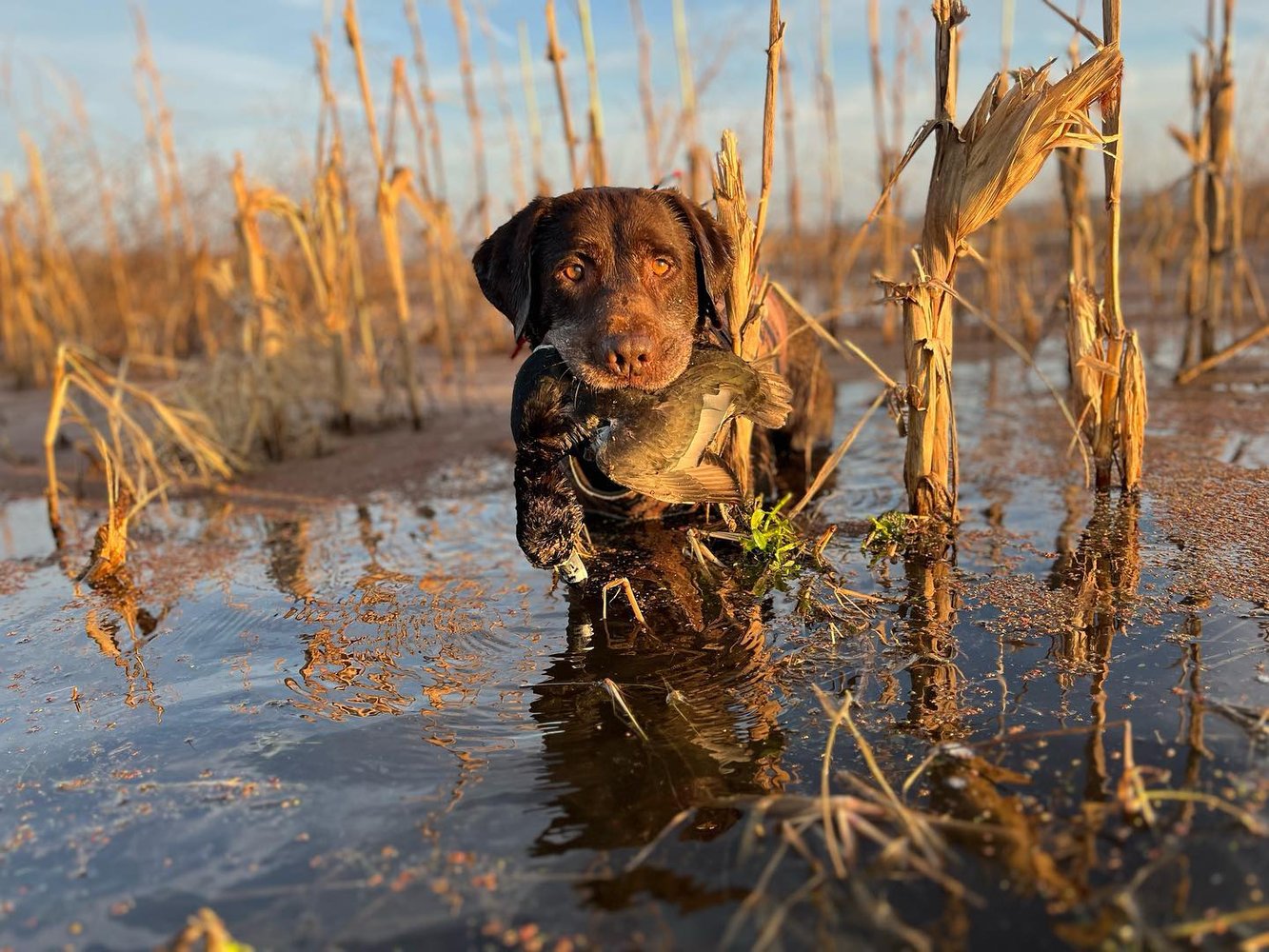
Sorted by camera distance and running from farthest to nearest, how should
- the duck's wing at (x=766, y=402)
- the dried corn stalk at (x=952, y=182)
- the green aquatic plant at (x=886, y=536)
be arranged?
the green aquatic plant at (x=886, y=536) < the duck's wing at (x=766, y=402) < the dried corn stalk at (x=952, y=182)

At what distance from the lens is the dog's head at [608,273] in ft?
10.8

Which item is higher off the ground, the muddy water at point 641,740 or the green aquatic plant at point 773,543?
the green aquatic plant at point 773,543

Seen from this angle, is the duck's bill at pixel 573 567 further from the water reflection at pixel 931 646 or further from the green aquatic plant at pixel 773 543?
the water reflection at pixel 931 646

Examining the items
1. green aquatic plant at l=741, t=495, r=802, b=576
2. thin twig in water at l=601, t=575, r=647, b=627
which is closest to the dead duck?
green aquatic plant at l=741, t=495, r=802, b=576

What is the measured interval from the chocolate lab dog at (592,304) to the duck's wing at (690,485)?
29cm

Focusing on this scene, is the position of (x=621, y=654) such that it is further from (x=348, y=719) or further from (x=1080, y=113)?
(x=1080, y=113)

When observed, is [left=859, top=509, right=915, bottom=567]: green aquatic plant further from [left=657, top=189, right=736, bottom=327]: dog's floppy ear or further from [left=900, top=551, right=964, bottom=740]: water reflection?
[left=657, top=189, right=736, bottom=327]: dog's floppy ear

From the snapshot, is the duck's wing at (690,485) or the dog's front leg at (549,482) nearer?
the duck's wing at (690,485)

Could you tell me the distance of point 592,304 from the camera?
137 inches

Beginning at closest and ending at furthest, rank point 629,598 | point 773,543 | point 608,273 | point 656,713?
point 656,713 → point 629,598 → point 773,543 → point 608,273

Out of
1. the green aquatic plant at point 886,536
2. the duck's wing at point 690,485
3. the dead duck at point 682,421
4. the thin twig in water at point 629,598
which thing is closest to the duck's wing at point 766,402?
the dead duck at point 682,421

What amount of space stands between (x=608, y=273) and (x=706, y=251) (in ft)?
1.45

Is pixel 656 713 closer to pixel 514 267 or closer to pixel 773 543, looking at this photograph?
pixel 773 543

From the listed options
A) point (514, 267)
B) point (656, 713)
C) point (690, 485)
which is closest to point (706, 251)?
point (514, 267)
